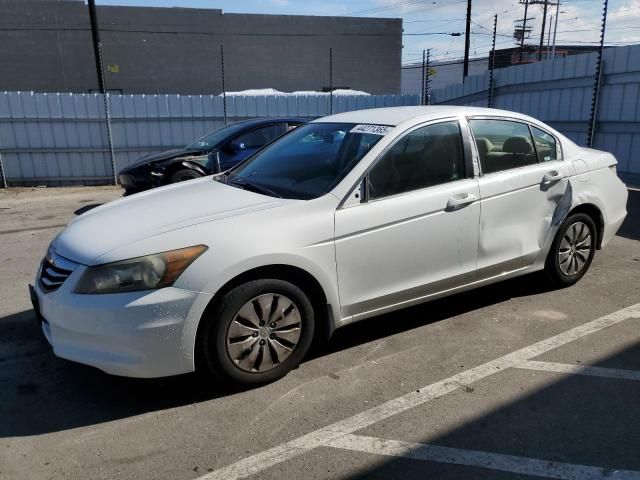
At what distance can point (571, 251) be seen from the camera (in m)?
4.66

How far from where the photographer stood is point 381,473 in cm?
249

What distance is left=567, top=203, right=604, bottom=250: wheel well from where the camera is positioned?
15.1 ft

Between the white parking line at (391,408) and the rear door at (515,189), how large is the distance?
671 mm

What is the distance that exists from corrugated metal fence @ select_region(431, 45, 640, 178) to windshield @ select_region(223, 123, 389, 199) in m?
7.14

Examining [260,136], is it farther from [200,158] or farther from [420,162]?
[420,162]

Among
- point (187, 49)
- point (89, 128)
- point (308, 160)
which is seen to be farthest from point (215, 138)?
point (187, 49)

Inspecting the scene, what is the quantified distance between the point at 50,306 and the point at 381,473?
2.03 m

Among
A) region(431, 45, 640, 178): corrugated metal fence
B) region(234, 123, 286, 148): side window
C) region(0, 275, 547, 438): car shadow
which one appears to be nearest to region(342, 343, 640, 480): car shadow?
region(0, 275, 547, 438): car shadow

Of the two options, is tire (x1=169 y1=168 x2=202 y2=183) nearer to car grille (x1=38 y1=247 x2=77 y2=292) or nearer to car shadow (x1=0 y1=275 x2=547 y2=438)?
car shadow (x1=0 y1=275 x2=547 y2=438)

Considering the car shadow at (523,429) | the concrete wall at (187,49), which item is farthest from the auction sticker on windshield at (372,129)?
the concrete wall at (187,49)

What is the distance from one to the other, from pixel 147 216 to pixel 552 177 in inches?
125

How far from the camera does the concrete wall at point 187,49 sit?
92.1 ft

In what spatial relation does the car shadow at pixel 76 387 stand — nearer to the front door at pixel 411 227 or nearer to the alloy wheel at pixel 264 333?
the alloy wheel at pixel 264 333

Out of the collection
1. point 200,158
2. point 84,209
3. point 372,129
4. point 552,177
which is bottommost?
point 84,209
